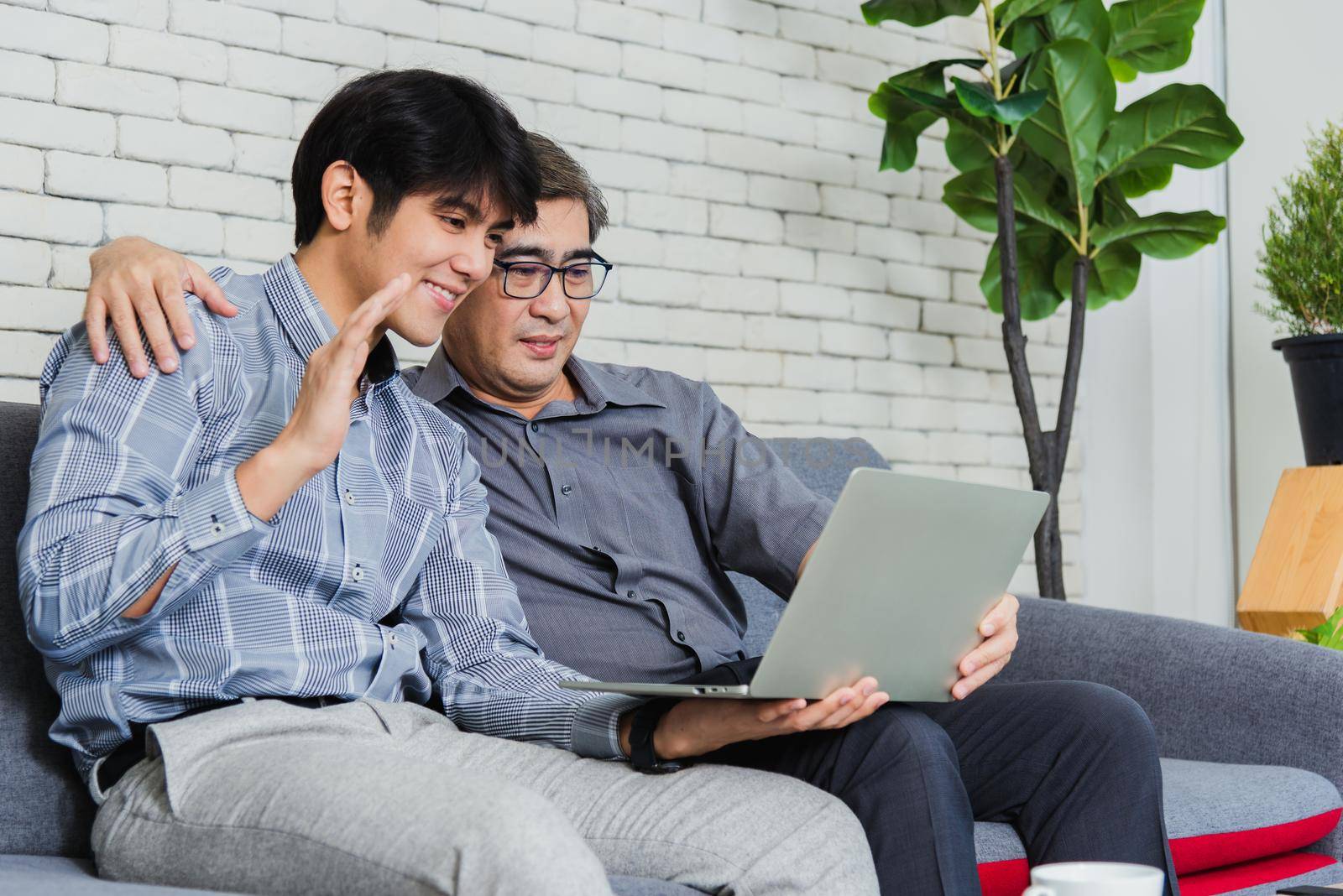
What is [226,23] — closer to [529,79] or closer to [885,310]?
[529,79]

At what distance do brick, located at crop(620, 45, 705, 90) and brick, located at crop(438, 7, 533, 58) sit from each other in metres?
0.24

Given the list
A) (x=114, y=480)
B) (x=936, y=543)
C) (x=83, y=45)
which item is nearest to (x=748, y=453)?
(x=936, y=543)

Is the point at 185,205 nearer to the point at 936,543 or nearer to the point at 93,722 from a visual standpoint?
the point at 93,722

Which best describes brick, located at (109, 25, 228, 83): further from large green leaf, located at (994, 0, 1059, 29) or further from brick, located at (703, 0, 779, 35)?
large green leaf, located at (994, 0, 1059, 29)

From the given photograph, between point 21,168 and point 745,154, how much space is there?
1502mm

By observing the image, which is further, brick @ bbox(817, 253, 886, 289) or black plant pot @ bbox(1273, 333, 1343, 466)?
brick @ bbox(817, 253, 886, 289)

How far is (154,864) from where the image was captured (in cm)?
125

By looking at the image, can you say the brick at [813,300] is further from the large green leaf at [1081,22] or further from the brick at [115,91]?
the brick at [115,91]

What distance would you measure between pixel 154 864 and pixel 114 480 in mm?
354

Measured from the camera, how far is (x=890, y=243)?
3.32 meters

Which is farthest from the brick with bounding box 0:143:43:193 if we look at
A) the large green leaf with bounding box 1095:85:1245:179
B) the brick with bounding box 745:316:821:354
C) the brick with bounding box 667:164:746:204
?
the large green leaf with bounding box 1095:85:1245:179

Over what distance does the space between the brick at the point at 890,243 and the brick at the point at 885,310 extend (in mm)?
98

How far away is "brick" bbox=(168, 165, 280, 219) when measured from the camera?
2.42 metres

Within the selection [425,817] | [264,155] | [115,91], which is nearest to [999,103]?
[264,155]
